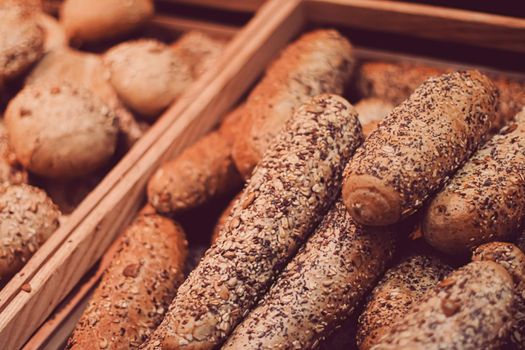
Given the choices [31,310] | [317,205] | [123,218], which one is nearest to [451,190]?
[317,205]

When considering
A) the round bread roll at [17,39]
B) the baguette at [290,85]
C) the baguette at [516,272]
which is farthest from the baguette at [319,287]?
the round bread roll at [17,39]

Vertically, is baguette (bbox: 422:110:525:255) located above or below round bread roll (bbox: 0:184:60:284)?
above

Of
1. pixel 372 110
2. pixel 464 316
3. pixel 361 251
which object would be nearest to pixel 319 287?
pixel 361 251

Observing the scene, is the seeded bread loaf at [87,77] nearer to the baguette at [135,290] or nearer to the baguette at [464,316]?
the baguette at [135,290]

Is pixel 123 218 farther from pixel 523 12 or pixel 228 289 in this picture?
pixel 523 12

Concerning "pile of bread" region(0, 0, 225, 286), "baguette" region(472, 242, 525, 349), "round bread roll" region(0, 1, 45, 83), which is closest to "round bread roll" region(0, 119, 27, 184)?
"pile of bread" region(0, 0, 225, 286)

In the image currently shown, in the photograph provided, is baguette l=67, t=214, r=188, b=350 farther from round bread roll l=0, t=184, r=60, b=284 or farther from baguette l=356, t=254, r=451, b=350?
baguette l=356, t=254, r=451, b=350
